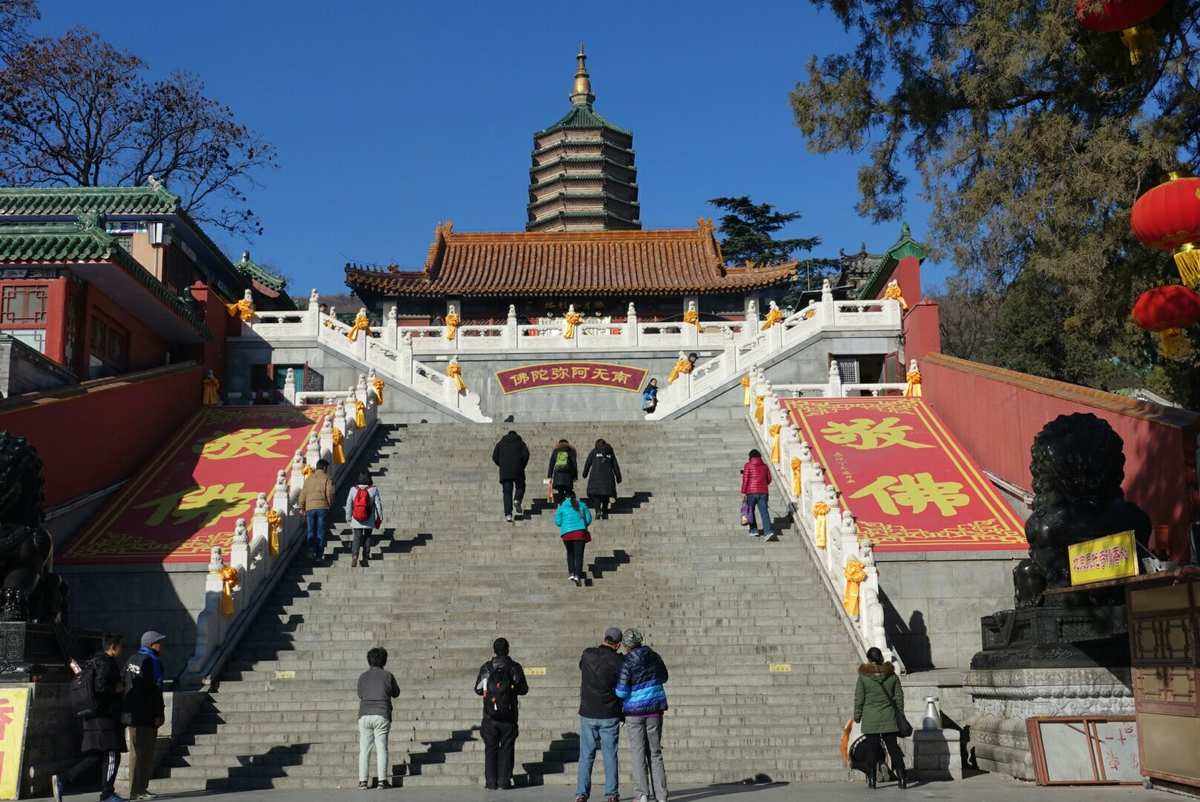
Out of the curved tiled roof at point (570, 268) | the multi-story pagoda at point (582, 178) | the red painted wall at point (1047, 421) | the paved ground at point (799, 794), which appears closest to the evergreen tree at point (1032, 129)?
the red painted wall at point (1047, 421)

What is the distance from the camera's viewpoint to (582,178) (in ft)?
160

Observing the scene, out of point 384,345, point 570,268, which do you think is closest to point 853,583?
point 384,345

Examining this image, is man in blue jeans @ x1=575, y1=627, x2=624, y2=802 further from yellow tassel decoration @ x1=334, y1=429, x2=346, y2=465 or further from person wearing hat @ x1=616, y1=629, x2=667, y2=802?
yellow tassel decoration @ x1=334, y1=429, x2=346, y2=465

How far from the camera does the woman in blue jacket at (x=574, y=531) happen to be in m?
15.3

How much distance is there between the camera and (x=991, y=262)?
49.6 feet

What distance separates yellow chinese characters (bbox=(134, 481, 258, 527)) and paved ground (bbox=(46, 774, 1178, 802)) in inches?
310

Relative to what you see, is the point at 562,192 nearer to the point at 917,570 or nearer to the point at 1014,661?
the point at 917,570

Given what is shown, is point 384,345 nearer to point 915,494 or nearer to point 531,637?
point 915,494

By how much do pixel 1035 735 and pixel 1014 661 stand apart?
3.06 ft

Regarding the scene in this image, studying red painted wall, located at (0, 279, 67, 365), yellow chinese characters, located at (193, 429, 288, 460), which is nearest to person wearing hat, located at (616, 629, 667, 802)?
yellow chinese characters, located at (193, 429, 288, 460)

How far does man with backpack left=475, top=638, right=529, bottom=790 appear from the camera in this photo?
34.7ft

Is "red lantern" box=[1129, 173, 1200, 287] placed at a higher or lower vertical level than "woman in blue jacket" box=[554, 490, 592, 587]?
higher

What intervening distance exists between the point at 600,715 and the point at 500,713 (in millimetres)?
1151

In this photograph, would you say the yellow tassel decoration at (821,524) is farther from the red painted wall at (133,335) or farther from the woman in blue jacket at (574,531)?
the red painted wall at (133,335)
